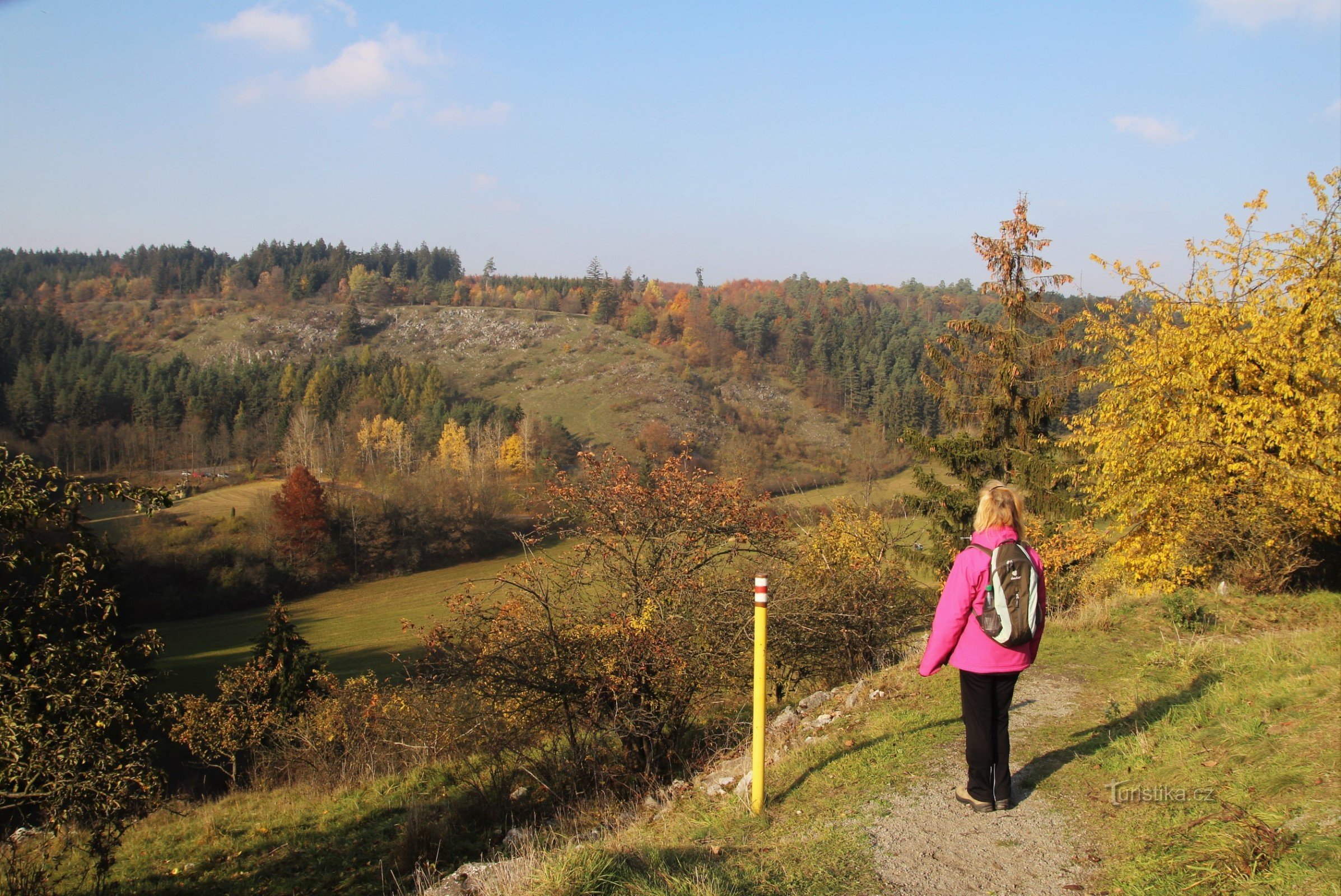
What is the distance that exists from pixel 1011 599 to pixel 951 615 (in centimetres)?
34

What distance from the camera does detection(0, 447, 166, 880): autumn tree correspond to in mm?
6617

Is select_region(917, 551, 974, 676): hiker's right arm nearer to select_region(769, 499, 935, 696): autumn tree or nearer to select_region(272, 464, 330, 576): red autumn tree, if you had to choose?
select_region(769, 499, 935, 696): autumn tree

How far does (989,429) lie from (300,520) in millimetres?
59194

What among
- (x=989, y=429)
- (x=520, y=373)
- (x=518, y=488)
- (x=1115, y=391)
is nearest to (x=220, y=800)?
(x=518, y=488)

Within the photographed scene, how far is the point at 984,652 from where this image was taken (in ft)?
15.1

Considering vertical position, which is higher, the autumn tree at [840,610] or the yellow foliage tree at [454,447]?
the autumn tree at [840,610]

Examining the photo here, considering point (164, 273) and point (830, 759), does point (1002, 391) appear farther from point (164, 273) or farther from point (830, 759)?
point (164, 273)

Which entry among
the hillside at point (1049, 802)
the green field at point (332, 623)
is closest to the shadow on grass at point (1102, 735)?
the hillside at point (1049, 802)

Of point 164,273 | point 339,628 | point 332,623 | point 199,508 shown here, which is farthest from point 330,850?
point 164,273

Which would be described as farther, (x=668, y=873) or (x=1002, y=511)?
(x=1002, y=511)

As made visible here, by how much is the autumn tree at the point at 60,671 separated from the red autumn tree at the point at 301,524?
61.8 metres

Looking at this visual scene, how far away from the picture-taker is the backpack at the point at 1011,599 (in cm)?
451

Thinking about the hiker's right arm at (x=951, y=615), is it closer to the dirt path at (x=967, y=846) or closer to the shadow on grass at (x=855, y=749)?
the dirt path at (x=967, y=846)

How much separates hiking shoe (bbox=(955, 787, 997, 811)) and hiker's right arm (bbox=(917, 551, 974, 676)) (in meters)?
0.86
